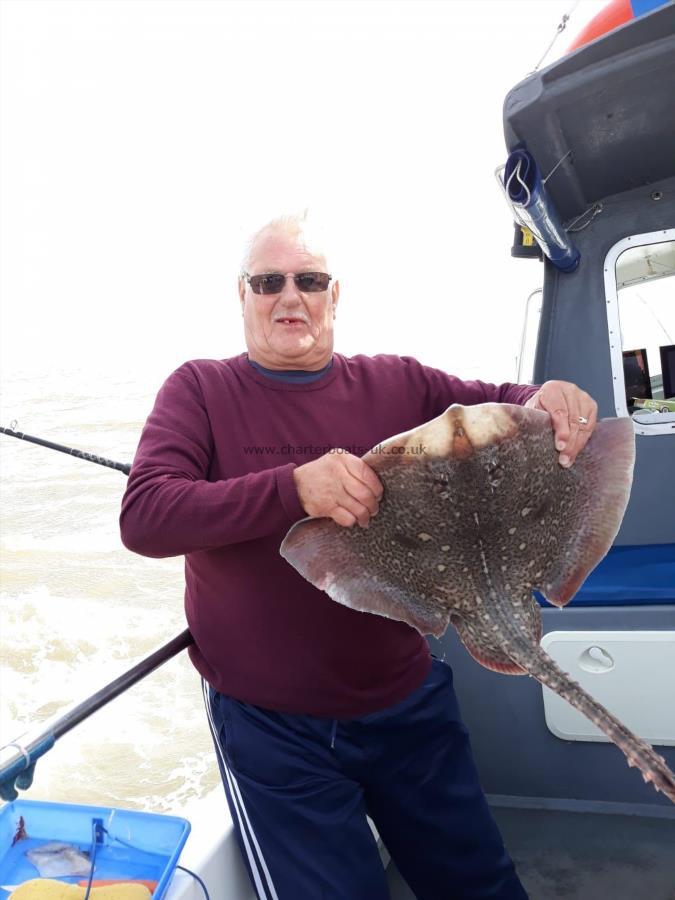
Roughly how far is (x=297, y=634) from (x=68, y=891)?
3.04 ft

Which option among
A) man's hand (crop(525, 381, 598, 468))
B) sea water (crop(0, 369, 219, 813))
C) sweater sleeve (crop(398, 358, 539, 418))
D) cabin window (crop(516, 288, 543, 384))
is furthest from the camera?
sea water (crop(0, 369, 219, 813))

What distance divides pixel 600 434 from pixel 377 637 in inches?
32.4

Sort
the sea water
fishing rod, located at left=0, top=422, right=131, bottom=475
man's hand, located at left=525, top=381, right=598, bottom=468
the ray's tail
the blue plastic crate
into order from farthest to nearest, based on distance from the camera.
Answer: the sea water, fishing rod, located at left=0, top=422, right=131, bottom=475, the blue plastic crate, man's hand, located at left=525, top=381, right=598, bottom=468, the ray's tail

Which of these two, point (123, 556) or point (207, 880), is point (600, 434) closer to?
point (207, 880)

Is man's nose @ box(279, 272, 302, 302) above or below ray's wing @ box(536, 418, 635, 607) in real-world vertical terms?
above

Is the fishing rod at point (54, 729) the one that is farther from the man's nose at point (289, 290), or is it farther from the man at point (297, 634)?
the man's nose at point (289, 290)

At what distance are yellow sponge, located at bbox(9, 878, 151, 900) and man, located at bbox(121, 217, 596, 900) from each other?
312 millimetres

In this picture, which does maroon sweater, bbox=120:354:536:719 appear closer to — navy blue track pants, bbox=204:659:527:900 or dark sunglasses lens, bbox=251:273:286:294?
navy blue track pants, bbox=204:659:527:900

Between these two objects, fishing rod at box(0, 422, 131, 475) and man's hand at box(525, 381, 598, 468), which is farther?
fishing rod at box(0, 422, 131, 475)

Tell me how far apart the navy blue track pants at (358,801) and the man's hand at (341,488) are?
2.22ft

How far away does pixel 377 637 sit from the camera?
1896 mm

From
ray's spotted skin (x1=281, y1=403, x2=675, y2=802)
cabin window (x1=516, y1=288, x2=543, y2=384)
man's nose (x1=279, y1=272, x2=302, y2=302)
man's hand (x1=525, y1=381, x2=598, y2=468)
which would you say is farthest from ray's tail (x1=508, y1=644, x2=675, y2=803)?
cabin window (x1=516, y1=288, x2=543, y2=384)

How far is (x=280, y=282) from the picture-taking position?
78.1 inches

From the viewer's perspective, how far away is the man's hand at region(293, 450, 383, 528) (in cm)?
147
